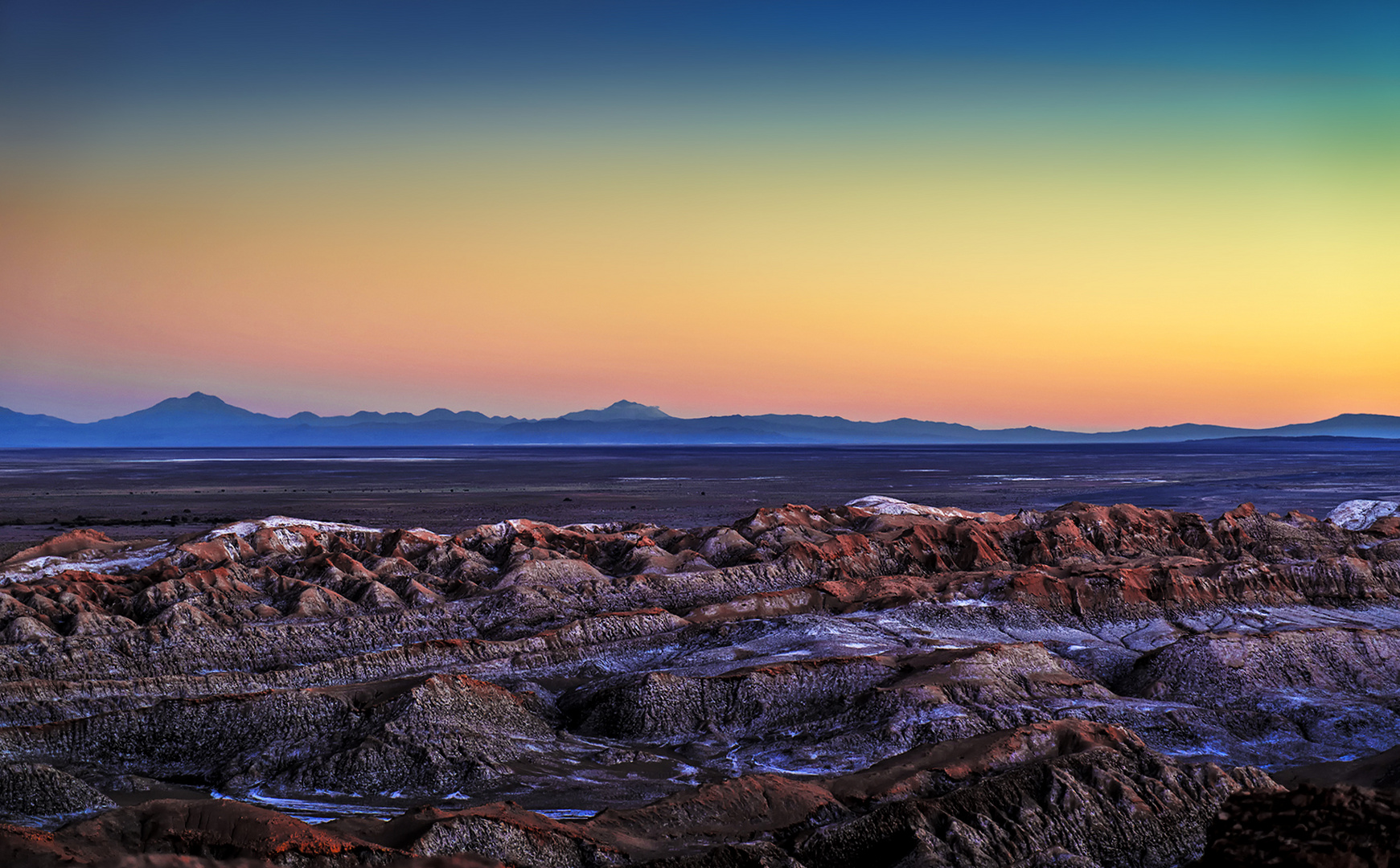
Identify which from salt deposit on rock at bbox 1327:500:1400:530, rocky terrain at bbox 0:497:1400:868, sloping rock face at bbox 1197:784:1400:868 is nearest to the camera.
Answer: sloping rock face at bbox 1197:784:1400:868

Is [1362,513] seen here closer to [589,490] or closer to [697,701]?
[697,701]

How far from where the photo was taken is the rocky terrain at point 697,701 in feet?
40.9

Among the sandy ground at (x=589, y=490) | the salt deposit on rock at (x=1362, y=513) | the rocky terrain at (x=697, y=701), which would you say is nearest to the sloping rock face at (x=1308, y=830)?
the rocky terrain at (x=697, y=701)

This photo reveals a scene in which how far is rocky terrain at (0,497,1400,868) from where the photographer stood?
1247cm

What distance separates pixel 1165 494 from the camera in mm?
77062

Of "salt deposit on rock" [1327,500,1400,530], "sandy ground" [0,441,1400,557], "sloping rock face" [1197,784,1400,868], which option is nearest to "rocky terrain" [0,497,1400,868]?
"sloping rock face" [1197,784,1400,868]

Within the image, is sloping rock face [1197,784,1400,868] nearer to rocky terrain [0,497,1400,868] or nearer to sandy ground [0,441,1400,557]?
rocky terrain [0,497,1400,868]

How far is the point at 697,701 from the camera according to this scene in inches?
778

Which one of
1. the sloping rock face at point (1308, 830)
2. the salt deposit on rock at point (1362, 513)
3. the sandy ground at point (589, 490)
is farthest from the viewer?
the sandy ground at point (589, 490)

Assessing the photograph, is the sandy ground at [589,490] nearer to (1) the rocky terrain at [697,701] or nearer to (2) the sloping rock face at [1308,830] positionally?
(1) the rocky terrain at [697,701]

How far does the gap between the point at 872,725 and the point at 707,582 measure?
1464 cm

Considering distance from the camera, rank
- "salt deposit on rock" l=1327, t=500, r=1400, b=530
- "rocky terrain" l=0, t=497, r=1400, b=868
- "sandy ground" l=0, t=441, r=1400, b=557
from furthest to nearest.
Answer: "sandy ground" l=0, t=441, r=1400, b=557
"salt deposit on rock" l=1327, t=500, r=1400, b=530
"rocky terrain" l=0, t=497, r=1400, b=868

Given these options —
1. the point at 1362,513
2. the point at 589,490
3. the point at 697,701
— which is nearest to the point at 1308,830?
the point at 697,701

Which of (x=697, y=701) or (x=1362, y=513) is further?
(x=1362, y=513)
